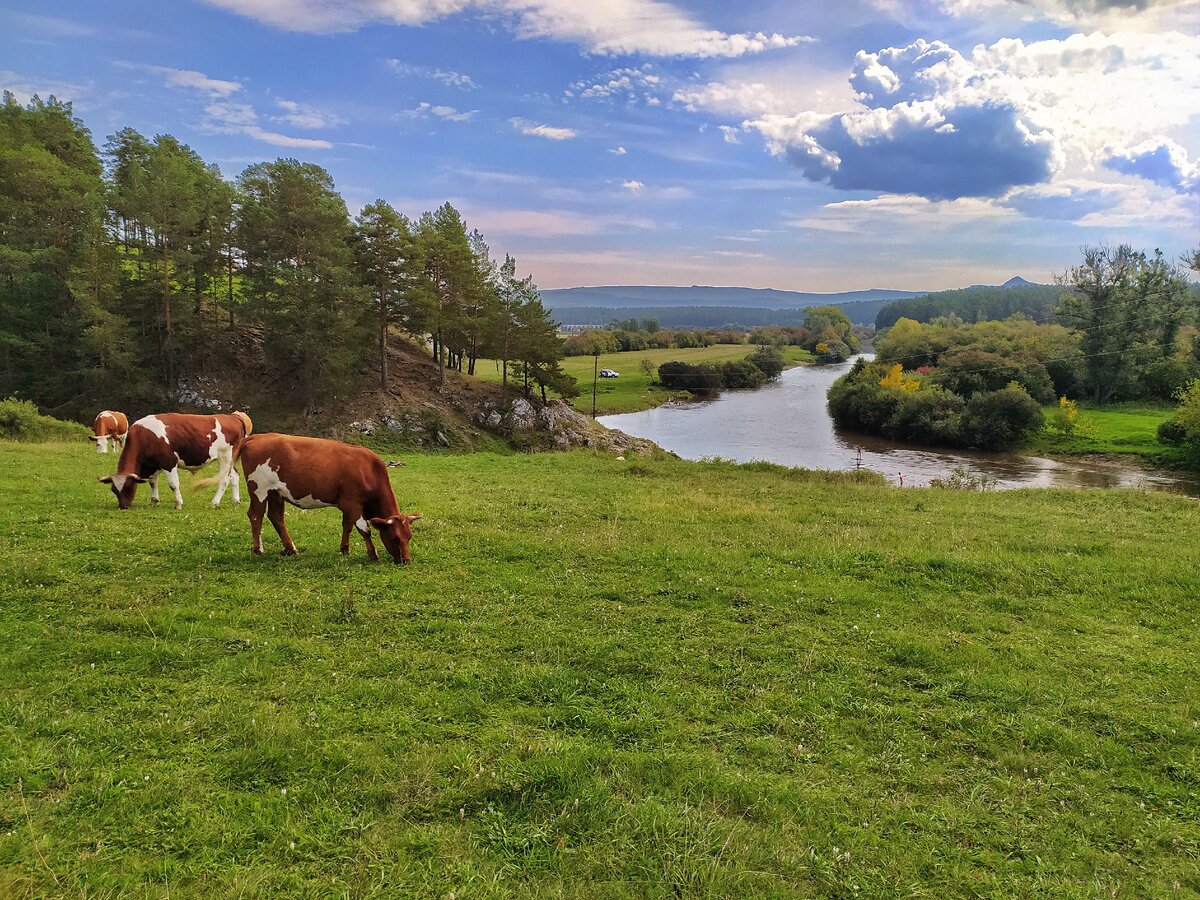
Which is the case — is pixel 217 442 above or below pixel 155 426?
below

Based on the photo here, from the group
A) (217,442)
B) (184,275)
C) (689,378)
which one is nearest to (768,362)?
(689,378)

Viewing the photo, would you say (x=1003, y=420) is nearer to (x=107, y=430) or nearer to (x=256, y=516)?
(x=256, y=516)

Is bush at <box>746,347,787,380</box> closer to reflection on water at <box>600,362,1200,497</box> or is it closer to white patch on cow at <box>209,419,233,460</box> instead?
reflection on water at <box>600,362,1200,497</box>

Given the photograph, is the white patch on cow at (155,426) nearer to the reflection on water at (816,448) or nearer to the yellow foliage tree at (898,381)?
the reflection on water at (816,448)

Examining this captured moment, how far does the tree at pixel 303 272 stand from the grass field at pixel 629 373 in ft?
61.1

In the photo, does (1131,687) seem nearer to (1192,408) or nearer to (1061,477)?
(1061,477)

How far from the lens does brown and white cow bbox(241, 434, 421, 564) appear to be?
30.6 feet

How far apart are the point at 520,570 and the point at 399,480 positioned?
463 inches

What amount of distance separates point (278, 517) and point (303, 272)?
30.2 metres

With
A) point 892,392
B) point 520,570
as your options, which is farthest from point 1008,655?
point 892,392

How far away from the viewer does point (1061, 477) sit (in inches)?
1720

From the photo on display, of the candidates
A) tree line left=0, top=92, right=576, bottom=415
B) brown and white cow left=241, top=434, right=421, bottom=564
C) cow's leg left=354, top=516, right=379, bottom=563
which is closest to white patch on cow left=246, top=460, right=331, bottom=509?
brown and white cow left=241, top=434, right=421, bottom=564

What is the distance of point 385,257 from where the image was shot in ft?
132

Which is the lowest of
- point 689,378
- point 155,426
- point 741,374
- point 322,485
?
point 322,485
